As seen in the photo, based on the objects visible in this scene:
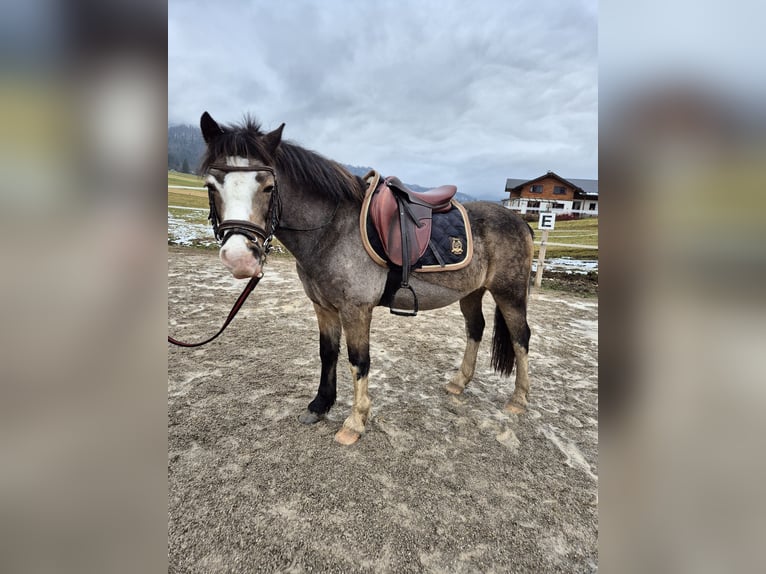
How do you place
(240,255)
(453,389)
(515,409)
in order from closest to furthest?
(240,255)
(515,409)
(453,389)

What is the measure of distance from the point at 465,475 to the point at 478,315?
1.50m

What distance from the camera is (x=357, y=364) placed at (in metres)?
2.40

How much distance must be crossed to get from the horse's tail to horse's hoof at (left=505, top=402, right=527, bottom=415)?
30cm

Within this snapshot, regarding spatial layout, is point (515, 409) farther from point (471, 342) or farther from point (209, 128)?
point (209, 128)

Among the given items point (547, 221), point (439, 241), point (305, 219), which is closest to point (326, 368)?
point (305, 219)

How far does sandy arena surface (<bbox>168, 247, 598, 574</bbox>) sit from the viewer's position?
65.2 inches

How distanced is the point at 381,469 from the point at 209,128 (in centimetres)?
235

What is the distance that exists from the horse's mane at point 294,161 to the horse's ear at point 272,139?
3 cm

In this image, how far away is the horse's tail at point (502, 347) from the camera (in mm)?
3051
